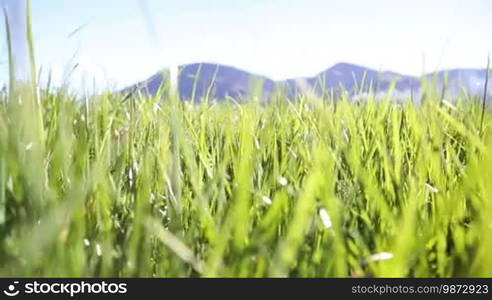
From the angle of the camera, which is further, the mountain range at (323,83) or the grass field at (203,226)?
the mountain range at (323,83)

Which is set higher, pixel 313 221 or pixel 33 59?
pixel 33 59

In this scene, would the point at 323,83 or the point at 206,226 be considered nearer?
the point at 206,226

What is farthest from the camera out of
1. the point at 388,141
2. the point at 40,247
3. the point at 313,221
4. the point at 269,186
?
the point at 388,141

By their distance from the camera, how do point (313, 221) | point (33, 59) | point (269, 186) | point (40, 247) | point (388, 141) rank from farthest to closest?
point (388, 141) < point (269, 186) < point (313, 221) < point (33, 59) < point (40, 247)

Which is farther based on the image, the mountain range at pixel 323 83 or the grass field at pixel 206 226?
the mountain range at pixel 323 83

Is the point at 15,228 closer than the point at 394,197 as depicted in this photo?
Yes

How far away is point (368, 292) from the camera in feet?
1.83

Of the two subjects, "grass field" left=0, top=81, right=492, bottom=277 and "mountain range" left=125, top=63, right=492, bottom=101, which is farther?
"mountain range" left=125, top=63, right=492, bottom=101

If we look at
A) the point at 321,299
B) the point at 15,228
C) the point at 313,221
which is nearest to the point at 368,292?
the point at 321,299

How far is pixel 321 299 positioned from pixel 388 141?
2.38 ft

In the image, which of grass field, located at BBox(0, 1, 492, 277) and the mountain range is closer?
grass field, located at BBox(0, 1, 492, 277)

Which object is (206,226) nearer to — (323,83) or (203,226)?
(203,226)

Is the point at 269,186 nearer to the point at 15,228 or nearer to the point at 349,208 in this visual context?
the point at 349,208

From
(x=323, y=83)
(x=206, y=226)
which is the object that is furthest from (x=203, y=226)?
(x=323, y=83)
